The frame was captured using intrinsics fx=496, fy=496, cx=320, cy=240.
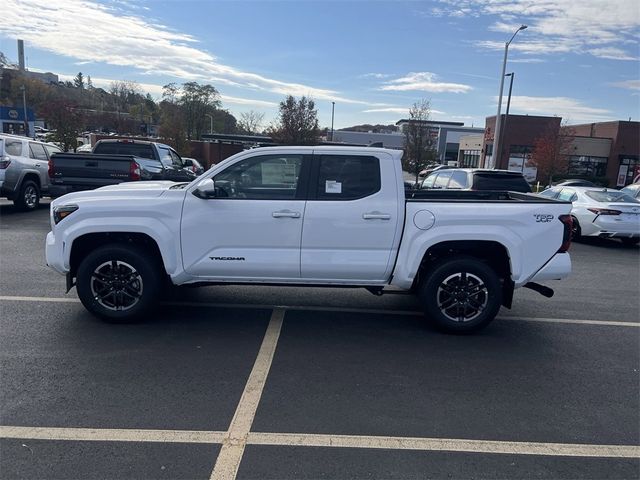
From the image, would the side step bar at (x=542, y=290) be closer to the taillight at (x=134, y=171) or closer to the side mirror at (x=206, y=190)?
the side mirror at (x=206, y=190)

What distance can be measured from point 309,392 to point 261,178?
227cm

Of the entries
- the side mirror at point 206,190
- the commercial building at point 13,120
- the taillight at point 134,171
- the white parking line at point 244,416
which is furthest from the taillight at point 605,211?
the commercial building at point 13,120

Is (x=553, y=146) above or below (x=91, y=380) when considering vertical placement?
above

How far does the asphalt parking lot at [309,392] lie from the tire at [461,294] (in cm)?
20

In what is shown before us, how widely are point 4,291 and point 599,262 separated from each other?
10315mm

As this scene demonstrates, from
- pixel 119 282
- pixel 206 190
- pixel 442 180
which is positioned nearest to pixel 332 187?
pixel 206 190

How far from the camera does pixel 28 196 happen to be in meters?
13.3

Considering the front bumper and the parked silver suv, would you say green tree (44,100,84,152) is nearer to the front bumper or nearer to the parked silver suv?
the parked silver suv

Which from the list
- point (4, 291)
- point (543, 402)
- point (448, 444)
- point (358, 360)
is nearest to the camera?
point (448, 444)

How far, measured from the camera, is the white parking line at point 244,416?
299 cm

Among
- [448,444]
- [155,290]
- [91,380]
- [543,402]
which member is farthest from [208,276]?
[543,402]

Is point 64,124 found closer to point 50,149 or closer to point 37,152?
point 50,149

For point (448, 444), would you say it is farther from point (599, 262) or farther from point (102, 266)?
point (599, 262)

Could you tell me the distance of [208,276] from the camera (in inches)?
205
